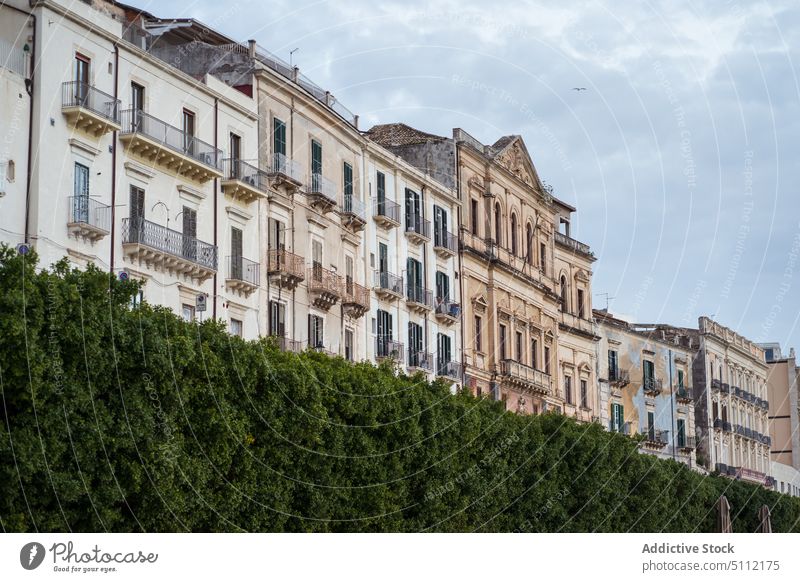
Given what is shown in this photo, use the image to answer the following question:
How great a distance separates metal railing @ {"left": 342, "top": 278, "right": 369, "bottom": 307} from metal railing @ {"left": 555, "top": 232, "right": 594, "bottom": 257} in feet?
73.4

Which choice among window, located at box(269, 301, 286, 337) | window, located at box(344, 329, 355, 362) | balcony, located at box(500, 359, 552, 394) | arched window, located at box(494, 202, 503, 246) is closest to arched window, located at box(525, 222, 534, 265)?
arched window, located at box(494, 202, 503, 246)

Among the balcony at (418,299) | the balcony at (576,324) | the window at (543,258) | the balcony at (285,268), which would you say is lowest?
the balcony at (285,268)

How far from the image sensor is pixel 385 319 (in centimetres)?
5144

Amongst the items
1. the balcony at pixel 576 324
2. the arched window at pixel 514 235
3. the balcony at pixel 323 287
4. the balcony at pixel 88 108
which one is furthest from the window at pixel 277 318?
the balcony at pixel 576 324

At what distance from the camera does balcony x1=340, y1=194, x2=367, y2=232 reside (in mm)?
48875

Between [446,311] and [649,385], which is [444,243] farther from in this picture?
[649,385]

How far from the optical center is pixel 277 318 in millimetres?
43438

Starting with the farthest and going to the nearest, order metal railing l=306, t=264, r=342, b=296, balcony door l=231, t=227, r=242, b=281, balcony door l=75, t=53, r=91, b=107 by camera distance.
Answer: metal railing l=306, t=264, r=342, b=296 < balcony door l=231, t=227, r=242, b=281 < balcony door l=75, t=53, r=91, b=107

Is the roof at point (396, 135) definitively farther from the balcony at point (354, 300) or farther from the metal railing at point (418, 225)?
the balcony at point (354, 300)

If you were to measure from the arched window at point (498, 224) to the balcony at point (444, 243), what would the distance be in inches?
171

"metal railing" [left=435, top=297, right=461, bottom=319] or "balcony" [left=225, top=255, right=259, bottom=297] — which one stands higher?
"metal railing" [left=435, top=297, right=461, bottom=319]

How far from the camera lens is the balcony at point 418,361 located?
173ft

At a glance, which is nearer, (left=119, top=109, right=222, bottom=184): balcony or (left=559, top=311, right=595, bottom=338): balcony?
(left=119, top=109, right=222, bottom=184): balcony

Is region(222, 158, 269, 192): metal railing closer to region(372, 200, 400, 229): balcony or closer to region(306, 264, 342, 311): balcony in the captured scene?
region(306, 264, 342, 311): balcony
